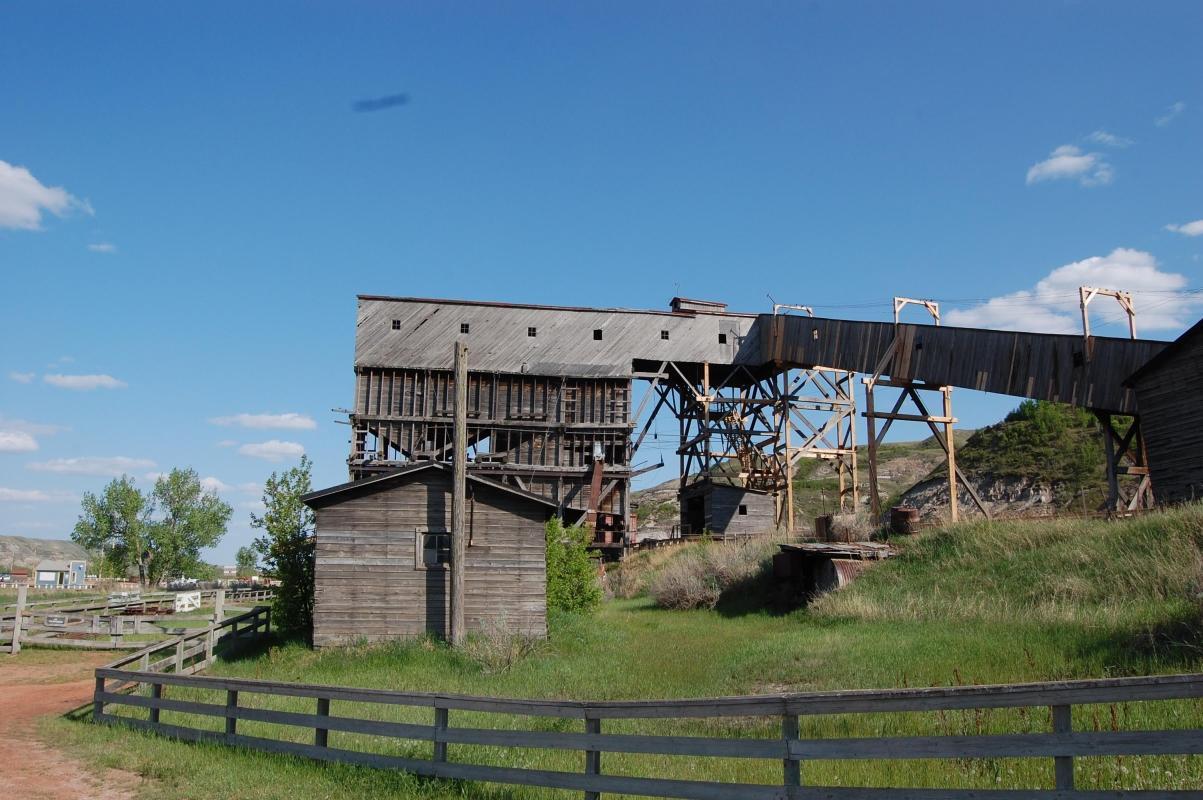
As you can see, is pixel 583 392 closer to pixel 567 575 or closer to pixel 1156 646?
pixel 567 575

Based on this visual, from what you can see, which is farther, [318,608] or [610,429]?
[610,429]

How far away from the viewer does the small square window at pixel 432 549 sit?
21844 millimetres

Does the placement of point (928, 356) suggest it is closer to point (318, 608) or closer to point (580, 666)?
point (580, 666)

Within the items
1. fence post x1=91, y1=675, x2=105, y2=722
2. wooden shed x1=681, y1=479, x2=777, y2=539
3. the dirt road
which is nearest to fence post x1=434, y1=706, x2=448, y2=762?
the dirt road

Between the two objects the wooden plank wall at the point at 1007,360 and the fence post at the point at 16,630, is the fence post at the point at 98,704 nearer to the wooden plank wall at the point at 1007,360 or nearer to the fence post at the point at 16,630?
the fence post at the point at 16,630

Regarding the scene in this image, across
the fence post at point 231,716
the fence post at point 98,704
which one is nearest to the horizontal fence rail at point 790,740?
the fence post at point 231,716

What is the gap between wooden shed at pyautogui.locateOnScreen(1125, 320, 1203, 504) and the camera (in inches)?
840

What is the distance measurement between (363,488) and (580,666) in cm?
752

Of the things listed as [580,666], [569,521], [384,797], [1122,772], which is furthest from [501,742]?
[569,521]

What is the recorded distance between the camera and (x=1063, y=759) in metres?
5.32

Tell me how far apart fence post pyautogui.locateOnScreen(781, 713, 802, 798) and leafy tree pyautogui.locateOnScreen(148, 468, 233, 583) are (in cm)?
8150

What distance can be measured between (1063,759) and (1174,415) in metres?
20.7

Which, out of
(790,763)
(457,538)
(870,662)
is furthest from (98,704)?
(870,662)

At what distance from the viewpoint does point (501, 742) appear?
26.6 ft
